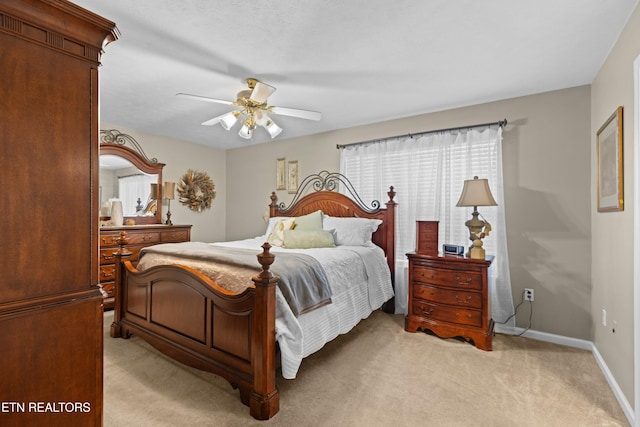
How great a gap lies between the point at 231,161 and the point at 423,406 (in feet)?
15.9

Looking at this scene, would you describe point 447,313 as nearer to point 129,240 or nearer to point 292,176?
point 292,176

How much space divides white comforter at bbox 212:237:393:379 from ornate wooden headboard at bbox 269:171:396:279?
8.6 inches

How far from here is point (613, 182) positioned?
7.04 feet

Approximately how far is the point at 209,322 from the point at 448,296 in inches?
83.0

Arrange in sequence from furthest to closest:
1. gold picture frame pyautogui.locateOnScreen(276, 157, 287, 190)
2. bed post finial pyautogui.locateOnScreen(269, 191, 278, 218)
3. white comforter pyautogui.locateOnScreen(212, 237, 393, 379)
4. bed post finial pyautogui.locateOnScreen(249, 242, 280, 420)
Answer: gold picture frame pyautogui.locateOnScreen(276, 157, 287, 190) < bed post finial pyautogui.locateOnScreen(269, 191, 278, 218) < white comforter pyautogui.locateOnScreen(212, 237, 393, 379) < bed post finial pyautogui.locateOnScreen(249, 242, 280, 420)

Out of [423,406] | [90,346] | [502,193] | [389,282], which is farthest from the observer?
[389,282]

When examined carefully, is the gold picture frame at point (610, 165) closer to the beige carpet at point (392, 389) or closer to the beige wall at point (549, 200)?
the beige wall at point (549, 200)

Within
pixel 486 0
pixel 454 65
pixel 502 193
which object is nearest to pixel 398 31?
pixel 486 0

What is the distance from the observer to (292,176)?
4.80 metres

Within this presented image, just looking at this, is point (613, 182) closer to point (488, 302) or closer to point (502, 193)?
point (502, 193)

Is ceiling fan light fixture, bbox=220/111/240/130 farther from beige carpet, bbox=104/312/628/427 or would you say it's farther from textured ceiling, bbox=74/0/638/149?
beige carpet, bbox=104/312/628/427

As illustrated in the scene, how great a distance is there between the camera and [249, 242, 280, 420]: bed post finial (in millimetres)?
1793

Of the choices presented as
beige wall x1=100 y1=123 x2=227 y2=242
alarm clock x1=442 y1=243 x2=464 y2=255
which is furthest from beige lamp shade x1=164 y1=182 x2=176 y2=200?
alarm clock x1=442 y1=243 x2=464 y2=255

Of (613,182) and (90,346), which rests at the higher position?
(613,182)
